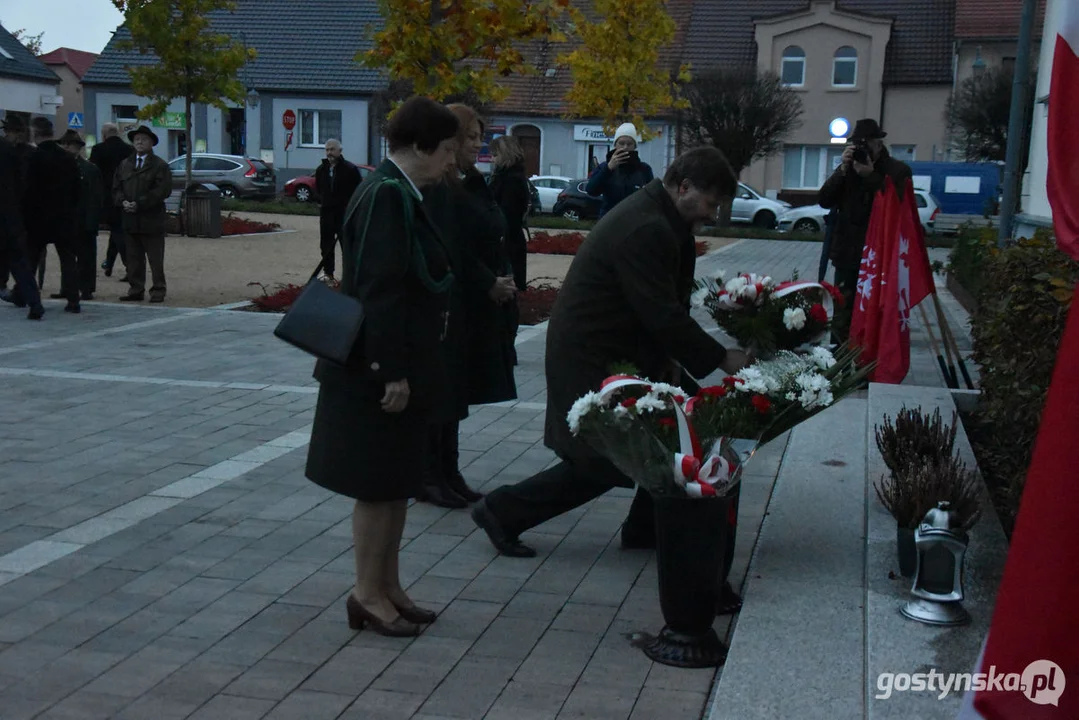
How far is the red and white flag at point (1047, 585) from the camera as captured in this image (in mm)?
2223

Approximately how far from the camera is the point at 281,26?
49.4 meters

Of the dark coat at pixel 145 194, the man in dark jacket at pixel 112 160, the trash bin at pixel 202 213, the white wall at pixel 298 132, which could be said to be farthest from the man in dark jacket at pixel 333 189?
the white wall at pixel 298 132

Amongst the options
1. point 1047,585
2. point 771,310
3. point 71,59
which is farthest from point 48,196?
point 71,59

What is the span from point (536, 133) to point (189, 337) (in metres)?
36.4

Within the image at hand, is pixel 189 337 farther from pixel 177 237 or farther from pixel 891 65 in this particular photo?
pixel 891 65

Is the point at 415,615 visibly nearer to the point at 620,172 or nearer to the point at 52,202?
the point at 620,172

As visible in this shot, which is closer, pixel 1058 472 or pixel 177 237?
pixel 1058 472

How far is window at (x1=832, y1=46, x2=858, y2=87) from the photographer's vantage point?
1773 inches

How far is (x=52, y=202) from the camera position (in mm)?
12430

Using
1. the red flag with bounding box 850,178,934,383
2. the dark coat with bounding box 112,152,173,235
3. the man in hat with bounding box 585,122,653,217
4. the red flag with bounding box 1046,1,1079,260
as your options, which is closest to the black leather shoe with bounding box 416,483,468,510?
the red flag with bounding box 850,178,934,383

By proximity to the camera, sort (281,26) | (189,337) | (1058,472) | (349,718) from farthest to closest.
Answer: (281,26) < (189,337) < (349,718) < (1058,472)

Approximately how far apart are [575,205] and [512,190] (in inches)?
1083

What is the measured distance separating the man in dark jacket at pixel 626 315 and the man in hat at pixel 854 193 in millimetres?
4508

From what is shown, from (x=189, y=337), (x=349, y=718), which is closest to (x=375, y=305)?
(x=349, y=718)
